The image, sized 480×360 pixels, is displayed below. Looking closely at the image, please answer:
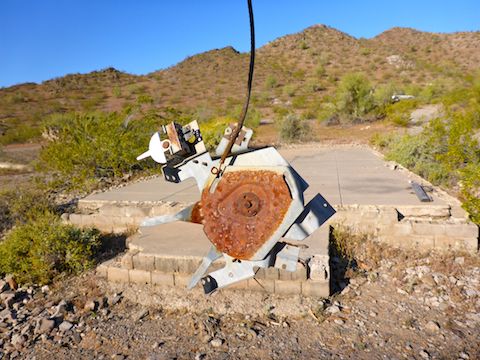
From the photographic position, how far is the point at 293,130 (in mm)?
16578

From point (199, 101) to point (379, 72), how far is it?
21236 millimetres

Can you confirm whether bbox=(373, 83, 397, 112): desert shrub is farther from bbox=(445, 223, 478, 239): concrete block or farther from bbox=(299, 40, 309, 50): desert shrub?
bbox=(299, 40, 309, 50): desert shrub

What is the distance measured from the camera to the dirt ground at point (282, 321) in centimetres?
294

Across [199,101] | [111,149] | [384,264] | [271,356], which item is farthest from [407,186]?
[199,101]

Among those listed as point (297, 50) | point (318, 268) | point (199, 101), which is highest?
point (297, 50)

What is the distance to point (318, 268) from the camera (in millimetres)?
3645

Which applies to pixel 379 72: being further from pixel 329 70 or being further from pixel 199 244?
pixel 199 244

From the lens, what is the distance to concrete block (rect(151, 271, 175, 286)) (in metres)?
3.98

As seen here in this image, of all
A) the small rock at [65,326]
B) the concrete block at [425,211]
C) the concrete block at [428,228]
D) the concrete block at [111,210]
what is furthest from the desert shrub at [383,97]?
the small rock at [65,326]

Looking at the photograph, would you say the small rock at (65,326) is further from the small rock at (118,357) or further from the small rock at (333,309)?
the small rock at (333,309)

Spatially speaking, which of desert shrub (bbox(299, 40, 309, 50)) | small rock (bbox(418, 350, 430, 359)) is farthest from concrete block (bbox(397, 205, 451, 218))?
desert shrub (bbox(299, 40, 309, 50))

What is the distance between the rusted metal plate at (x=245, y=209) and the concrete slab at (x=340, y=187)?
13.9 feet

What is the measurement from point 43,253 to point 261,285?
2.64 meters

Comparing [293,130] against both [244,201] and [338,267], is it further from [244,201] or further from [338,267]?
[244,201]
